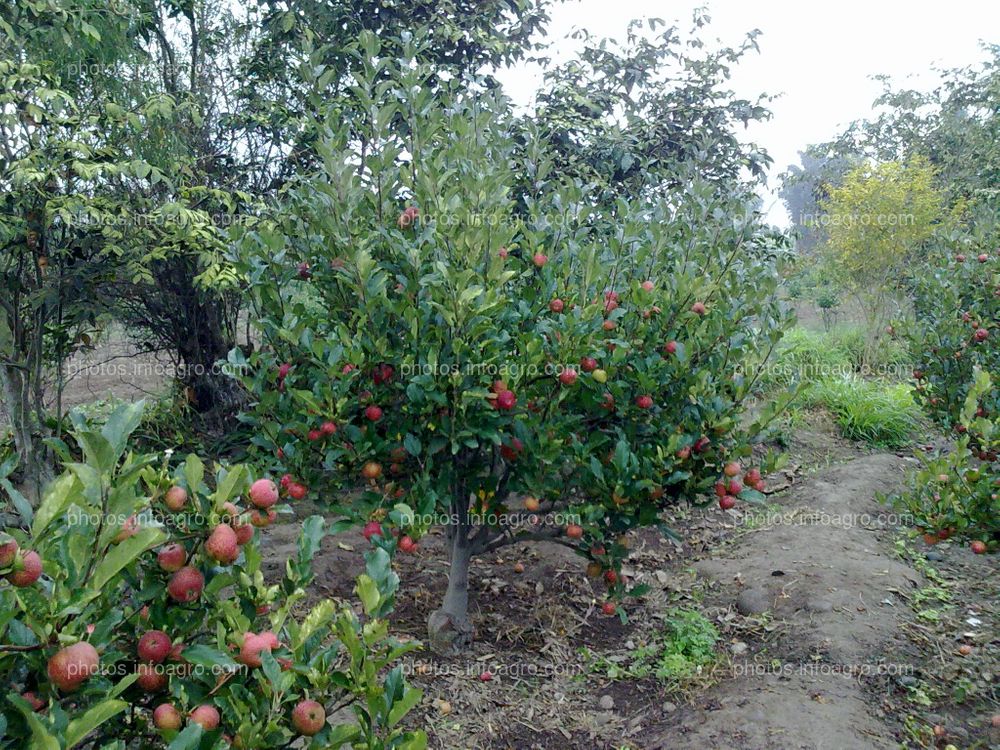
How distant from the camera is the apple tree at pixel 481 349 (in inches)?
115

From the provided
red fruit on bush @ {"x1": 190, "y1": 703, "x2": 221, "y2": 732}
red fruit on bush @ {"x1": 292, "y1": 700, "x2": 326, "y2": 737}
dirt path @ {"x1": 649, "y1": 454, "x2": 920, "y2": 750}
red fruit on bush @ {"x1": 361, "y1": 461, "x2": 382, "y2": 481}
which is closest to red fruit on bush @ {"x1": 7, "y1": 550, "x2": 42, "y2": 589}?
red fruit on bush @ {"x1": 190, "y1": 703, "x2": 221, "y2": 732}

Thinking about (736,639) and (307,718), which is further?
(736,639)

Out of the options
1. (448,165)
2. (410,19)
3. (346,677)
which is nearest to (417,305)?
(448,165)

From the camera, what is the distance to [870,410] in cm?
827

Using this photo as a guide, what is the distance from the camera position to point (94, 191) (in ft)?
17.5

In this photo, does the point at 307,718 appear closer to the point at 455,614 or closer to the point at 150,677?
the point at 150,677

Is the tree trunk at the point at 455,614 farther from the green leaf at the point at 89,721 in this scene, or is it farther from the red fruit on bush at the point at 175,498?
the green leaf at the point at 89,721

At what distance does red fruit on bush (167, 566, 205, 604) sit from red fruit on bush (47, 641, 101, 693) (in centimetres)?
25

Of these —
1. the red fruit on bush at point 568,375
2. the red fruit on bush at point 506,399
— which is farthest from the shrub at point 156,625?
the red fruit on bush at point 568,375

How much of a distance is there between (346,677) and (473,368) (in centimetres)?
155

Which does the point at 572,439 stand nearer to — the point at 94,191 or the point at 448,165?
the point at 448,165

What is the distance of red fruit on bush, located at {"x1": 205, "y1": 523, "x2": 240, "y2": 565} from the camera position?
139 cm

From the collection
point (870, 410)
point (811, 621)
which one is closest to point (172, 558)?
point (811, 621)

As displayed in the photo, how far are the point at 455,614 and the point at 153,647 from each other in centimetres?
267
